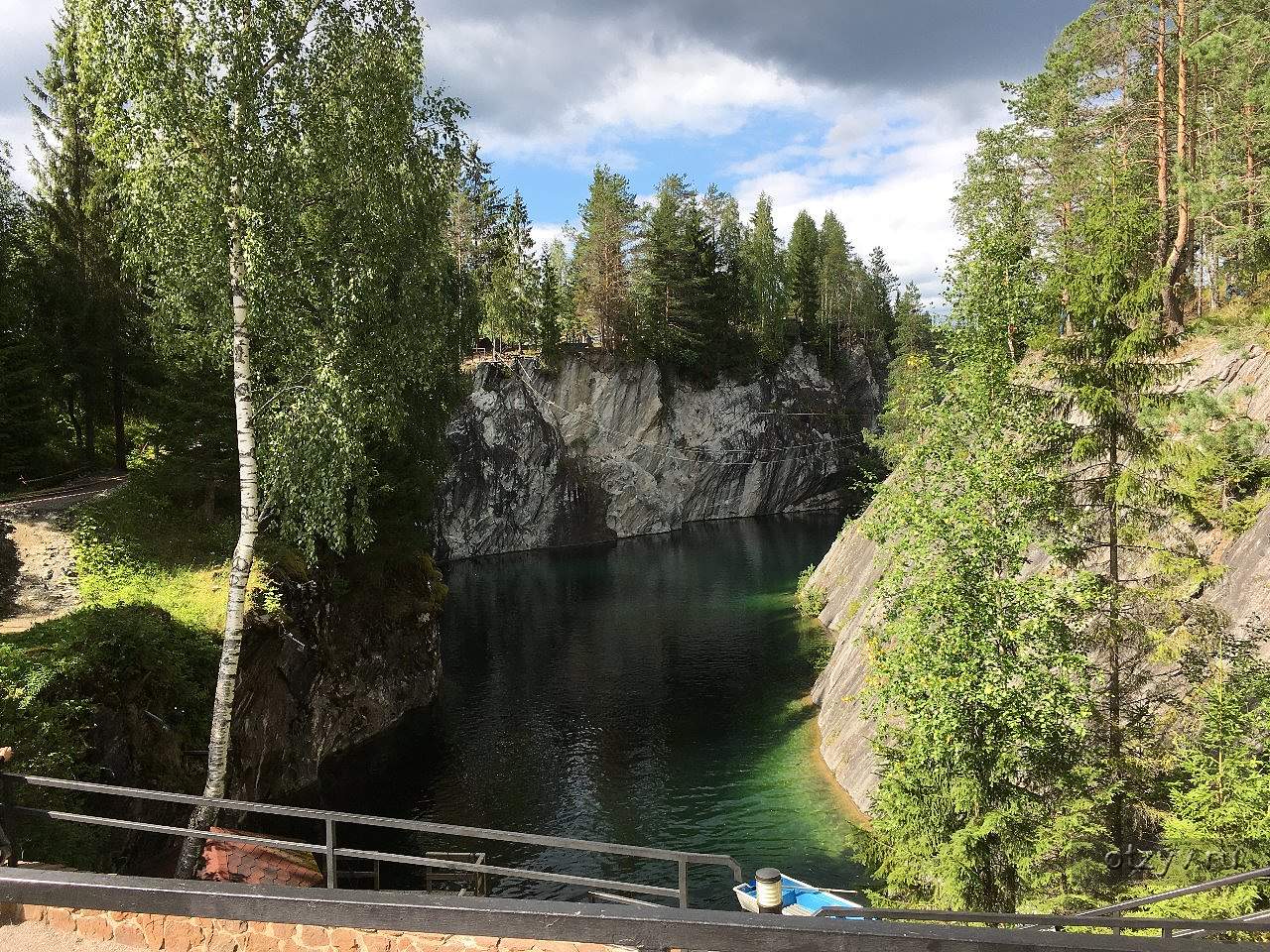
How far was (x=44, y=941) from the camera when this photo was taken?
5617mm

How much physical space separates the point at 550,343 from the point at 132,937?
61.2 metres

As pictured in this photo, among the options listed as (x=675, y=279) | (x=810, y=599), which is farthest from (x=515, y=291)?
(x=810, y=599)

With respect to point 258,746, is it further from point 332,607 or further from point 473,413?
point 473,413

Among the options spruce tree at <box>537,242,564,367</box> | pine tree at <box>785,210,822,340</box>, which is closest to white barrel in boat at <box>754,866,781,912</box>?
spruce tree at <box>537,242,564,367</box>

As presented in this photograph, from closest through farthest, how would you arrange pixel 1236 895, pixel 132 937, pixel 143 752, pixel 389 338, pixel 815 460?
pixel 132 937
pixel 1236 895
pixel 389 338
pixel 143 752
pixel 815 460

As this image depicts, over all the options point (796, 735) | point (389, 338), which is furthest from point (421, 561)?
point (389, 338)

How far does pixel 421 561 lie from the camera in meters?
32.3

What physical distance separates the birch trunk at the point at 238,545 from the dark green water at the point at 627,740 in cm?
891

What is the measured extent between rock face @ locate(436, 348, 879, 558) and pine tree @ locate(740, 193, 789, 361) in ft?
10.9

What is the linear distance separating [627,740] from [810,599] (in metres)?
18.8

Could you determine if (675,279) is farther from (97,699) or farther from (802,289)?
(97,699)

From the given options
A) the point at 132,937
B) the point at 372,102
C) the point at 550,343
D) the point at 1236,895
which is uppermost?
the point at 550,343

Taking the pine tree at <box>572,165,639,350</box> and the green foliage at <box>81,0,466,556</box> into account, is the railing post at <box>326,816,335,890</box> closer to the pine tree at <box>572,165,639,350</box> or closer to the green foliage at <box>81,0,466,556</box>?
the green foliage at <box>81,0,466,556</box>

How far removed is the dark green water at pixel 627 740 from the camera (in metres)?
20.9
